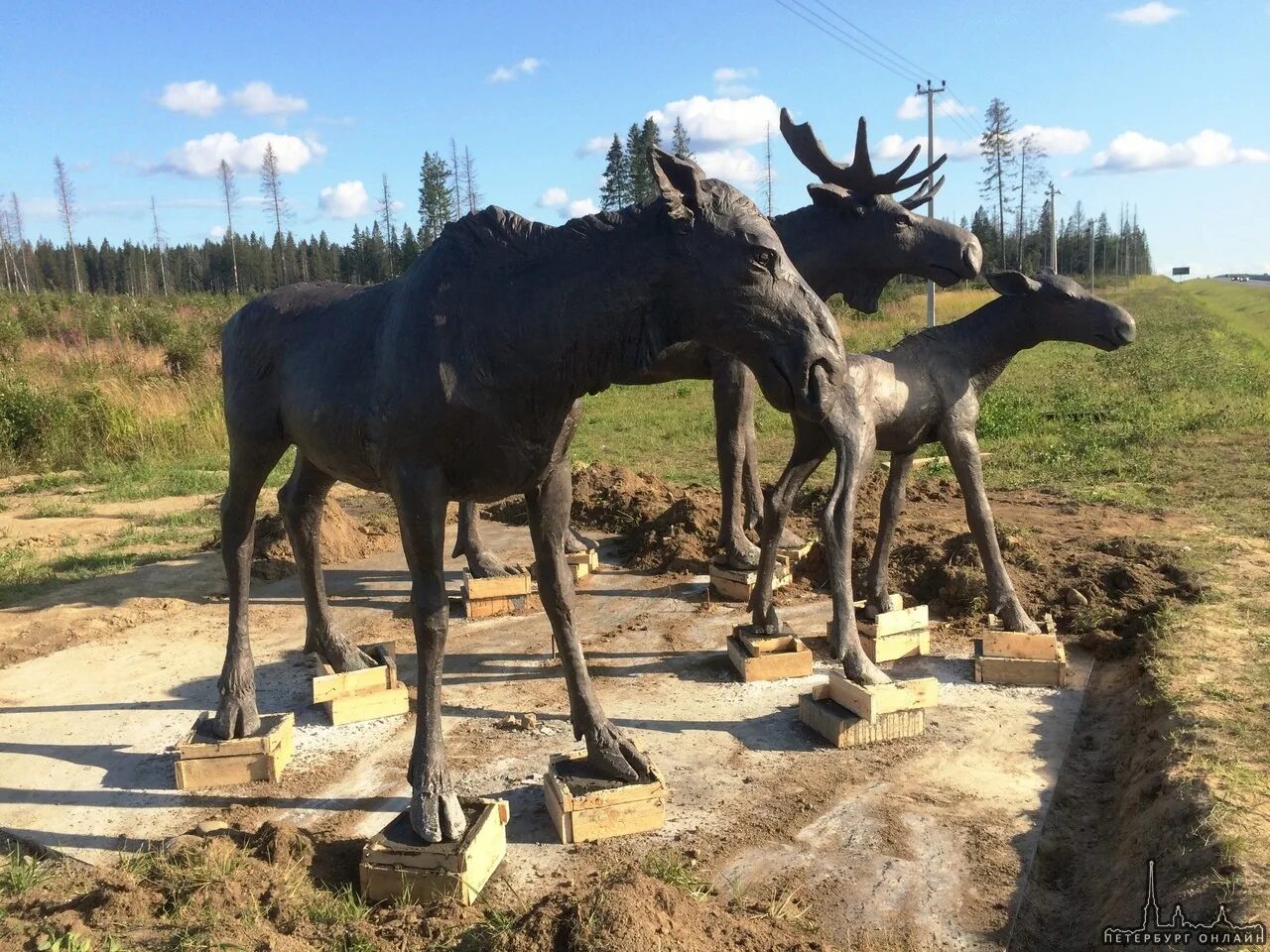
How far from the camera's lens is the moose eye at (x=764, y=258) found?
2.78 m

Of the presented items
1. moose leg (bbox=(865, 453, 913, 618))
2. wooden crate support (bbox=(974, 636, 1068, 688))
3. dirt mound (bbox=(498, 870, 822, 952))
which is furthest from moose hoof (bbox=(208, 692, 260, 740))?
wooden crate support (bbox=(974, 636, 1068, 688))

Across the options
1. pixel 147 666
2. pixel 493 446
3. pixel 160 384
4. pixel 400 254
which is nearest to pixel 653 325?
pixel 493 446

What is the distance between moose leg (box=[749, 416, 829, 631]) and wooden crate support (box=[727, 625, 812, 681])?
0.08m

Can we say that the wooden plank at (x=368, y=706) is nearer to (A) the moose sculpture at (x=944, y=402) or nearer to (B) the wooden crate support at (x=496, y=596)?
(B) the wooden crate support at (x=496, y=596)

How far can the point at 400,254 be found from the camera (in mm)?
50406

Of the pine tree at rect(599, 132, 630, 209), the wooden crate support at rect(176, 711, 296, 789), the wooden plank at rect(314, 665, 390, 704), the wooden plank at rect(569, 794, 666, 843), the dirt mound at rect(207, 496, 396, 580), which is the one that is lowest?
the wooden plank at rect(569, 794, 666, 843)

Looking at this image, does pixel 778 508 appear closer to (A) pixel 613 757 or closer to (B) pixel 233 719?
(A) pixel 613 757

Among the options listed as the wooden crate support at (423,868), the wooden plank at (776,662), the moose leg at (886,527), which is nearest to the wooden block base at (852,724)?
the wooden plank at (776,662)

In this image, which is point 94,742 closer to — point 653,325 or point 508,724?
point 508,724

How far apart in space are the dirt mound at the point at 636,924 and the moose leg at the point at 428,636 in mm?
608

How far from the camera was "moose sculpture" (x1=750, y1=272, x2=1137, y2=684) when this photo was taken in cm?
478

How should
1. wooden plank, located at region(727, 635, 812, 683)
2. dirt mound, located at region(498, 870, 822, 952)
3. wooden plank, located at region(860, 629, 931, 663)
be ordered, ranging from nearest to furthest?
1. dirt mound, located at region(498, 870, 822, 952)
2. wooden plank, located at region(727, 635, 812, 683)
3. wooden plank, located at region(860, 629, 931, 663)

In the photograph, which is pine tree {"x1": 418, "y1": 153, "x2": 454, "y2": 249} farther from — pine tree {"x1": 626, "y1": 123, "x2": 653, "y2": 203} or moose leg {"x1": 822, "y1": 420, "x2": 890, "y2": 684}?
moose leg {"x1": 822, "y1": 420, "x2": 890, "y2": 684}

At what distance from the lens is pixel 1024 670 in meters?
4.80
